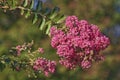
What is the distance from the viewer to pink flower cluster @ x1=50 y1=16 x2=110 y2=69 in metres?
4.48

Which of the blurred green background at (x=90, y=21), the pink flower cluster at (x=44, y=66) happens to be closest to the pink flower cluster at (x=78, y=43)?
the pink flower cluster at (x=44, y=66)

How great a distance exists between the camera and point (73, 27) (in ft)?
15.0

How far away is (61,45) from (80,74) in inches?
439

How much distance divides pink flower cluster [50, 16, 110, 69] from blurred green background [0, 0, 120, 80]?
879 centimetres

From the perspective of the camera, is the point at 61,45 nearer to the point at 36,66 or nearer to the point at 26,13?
the point at 36,66

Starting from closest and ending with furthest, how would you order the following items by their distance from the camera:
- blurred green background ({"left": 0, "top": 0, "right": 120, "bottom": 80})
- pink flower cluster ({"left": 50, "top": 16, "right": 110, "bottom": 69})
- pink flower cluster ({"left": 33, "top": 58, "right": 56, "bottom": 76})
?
pink flower cluster ({"left": 50, "top": 16, "right": 110, "bottom": 69}) < pink flower cluster ({"left": 33, "top": 58, "right": 56, "bottom": 76}) < blurred green background ({"left": 0, "top": 0, "right": 120, "bottom": 80})

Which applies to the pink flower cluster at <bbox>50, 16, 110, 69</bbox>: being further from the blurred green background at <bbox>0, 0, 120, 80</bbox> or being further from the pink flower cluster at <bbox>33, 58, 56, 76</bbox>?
the blurred green background at <bbox>0, 0, 120, 80</bbox>

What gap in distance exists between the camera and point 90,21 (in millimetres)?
15969

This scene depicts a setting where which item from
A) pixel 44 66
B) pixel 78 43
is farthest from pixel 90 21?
pixel 78 43

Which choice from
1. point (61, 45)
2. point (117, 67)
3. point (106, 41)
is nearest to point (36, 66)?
point (61, 45)

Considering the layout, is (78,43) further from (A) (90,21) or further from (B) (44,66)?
(A) (90,21)

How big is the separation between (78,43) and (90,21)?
1154 cm

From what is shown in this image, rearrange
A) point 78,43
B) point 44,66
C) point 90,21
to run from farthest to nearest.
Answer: point 90,21 < point 44,66 < point 78,43

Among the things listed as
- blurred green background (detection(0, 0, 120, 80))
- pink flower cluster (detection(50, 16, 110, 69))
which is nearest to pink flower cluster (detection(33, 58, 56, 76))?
pink flower cluster (detection(50, 16, 110, 69))
